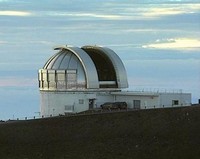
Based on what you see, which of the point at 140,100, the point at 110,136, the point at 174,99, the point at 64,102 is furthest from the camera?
the point at 64,102

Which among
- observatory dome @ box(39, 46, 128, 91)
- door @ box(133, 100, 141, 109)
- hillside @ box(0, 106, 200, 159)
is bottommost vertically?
hillside @ box(0, 106, 200, 159)

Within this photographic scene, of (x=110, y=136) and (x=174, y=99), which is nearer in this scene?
(x=110, y=136)

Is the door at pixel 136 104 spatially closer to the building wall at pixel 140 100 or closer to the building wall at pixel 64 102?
the building wall at pixel 140 100

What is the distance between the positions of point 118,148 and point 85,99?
21.1 metres

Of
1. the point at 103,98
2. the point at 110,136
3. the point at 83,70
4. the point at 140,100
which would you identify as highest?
the point at 83,70

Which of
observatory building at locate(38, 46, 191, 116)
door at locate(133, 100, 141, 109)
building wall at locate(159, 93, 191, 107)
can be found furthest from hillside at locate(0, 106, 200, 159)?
door at locate(133, 100, 141, 109)

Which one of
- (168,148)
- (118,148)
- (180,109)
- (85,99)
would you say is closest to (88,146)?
(118,148)

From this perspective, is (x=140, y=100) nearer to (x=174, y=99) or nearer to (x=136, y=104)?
(x=136, y=104)

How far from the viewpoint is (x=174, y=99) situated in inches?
2098

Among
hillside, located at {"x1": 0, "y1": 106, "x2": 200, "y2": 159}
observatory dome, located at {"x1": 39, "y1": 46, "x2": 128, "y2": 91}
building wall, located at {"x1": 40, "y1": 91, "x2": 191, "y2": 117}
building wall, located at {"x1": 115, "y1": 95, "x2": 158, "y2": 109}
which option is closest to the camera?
hillside, located at {"x1": 0, "y1": 106, "x2": 200, "y2": 159}

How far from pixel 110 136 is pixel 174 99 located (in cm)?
1944

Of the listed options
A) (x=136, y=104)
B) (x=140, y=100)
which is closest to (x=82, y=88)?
(x=136, y=104)

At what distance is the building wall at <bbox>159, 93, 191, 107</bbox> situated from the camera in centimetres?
5219

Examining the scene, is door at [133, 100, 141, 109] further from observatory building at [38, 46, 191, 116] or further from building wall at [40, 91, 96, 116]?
building wall at [40, 91, 96, 116]
